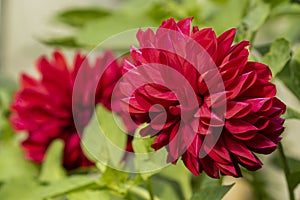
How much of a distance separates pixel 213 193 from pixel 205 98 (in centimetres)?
6

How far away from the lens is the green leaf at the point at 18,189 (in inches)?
17.6

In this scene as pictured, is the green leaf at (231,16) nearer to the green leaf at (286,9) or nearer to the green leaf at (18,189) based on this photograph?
the green leaf at (286,9)

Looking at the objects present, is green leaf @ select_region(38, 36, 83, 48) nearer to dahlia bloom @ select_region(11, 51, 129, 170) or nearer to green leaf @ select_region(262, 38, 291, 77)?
dahlia bloom @ select_region(11, 51, 129, 170)

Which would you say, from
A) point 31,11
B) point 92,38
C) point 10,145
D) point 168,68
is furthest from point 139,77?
point 31,11

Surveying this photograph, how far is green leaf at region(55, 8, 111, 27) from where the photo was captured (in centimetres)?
58

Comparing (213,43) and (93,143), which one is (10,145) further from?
(213,43)

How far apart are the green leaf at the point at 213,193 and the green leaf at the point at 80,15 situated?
0.31 metres

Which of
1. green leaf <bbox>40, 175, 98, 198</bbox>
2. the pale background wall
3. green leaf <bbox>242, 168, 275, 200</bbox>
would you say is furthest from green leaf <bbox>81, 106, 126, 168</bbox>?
the pale background wall

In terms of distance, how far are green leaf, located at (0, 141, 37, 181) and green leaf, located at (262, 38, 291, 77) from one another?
25cm

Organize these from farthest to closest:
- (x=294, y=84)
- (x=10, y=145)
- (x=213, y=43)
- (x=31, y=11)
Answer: (x=31, y=11) < (x=10, y=145) < (x=294, y=84) < (x=213, y=43)

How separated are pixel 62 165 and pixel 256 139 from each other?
25cm

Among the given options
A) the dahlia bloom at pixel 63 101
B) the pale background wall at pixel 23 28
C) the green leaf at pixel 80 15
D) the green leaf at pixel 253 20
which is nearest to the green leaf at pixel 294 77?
the green leaf at pixel 253 20

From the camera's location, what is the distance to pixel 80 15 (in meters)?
0.60

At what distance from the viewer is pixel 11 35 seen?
Answer: 3.86 ft
